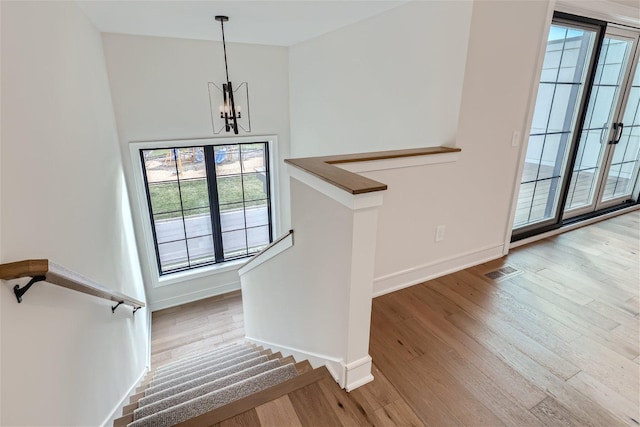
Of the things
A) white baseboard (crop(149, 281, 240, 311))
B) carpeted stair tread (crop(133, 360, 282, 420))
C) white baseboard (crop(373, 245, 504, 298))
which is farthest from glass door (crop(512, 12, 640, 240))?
white baseboard (crop(149, 281, 240, 311))

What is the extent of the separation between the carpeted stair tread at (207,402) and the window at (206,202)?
11.8 ft

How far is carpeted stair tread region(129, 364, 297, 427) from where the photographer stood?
5.58 ft

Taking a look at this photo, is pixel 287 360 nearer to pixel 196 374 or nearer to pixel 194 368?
pixel 196 374

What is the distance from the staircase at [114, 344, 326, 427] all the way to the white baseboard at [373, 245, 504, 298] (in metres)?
0.83

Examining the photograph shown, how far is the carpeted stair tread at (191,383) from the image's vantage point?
2180 millimetres

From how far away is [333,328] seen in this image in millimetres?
1776

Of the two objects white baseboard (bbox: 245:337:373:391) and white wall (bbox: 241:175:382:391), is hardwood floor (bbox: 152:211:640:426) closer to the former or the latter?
white baseboard (bbox: 245:337:373:391)

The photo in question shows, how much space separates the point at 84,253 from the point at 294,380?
1.44 meters

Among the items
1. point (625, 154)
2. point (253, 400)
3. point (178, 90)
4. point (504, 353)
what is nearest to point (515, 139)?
point (504, 353)

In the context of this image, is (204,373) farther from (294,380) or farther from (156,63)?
(156,63)

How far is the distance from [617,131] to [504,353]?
348cm

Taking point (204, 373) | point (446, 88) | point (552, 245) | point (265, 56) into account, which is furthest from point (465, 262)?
point (265, 56)

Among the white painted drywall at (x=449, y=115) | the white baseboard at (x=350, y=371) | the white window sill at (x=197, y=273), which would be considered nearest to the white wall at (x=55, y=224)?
the white baseboard at (x=350, y=371)

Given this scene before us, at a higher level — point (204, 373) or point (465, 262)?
point (465, 262)
